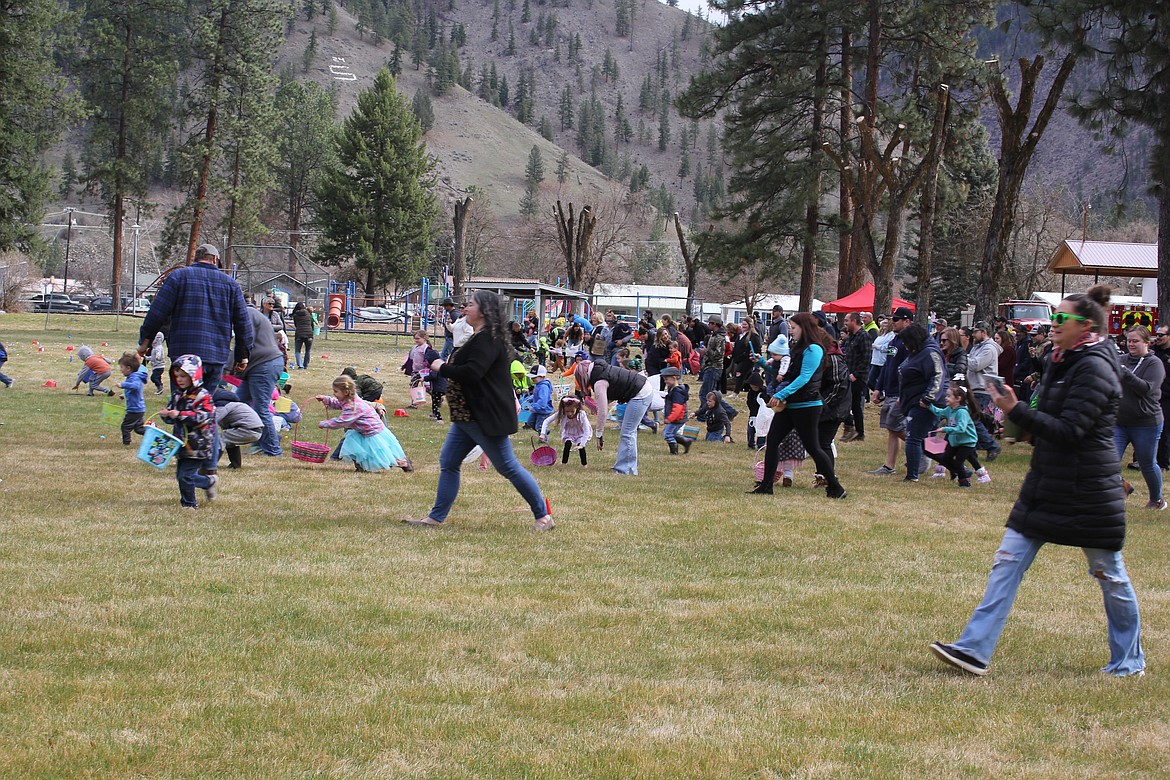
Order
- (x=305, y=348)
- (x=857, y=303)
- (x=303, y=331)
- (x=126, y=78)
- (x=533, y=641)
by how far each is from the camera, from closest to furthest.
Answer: (x=533, y=641)
(x=303, y=331)
(x=305, y=348)
(x=857, y=303)
(x=126, y=78)

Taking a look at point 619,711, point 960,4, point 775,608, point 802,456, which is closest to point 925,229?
point 960,4

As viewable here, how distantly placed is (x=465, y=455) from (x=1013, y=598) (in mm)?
4514

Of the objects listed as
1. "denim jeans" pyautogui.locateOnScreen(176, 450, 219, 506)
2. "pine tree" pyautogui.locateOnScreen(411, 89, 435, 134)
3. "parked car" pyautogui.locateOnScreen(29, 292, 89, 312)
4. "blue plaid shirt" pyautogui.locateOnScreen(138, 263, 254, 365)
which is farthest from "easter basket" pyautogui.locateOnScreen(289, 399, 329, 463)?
"pine tree" pyautogui.locateOnScreen(411, 89, 435, 134)

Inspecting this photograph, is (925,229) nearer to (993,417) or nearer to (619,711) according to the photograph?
(993,417)

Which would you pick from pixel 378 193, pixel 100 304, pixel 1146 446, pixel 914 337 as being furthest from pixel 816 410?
pixel 100 304

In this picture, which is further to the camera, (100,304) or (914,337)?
(100,304)

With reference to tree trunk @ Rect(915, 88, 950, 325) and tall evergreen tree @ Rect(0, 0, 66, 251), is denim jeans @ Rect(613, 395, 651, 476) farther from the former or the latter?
tall evergreen tree @ Rect(0, 0, 66, 251)

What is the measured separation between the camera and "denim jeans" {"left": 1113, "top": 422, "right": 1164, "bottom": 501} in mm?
10323

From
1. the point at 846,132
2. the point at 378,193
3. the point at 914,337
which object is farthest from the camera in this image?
the point at 378,193

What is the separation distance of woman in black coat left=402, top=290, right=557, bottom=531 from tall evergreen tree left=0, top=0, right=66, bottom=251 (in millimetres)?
37699

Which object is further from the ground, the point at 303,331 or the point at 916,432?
the point at 303,331

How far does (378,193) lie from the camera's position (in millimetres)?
Answer: 69188

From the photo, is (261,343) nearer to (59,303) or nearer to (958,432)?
(958,432)

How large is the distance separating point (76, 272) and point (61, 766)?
322 ft
